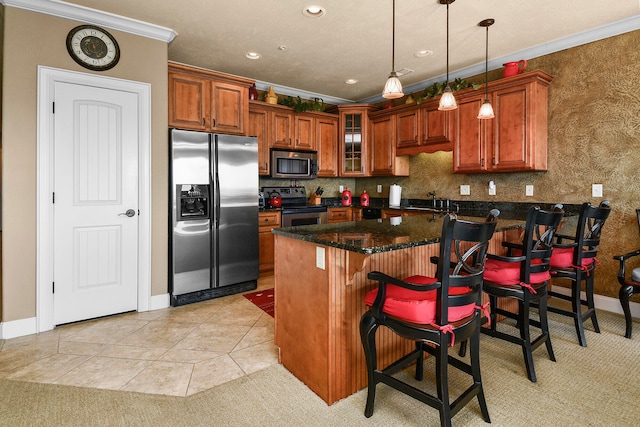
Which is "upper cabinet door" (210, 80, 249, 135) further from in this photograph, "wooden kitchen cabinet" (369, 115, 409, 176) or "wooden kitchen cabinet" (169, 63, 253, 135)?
"wooden kitchen cabinet" (369, 115, 409, 176)

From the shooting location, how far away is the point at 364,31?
3.42 meters

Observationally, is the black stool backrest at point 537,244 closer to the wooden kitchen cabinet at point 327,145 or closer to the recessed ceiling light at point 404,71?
the recessed ceiling light at point 404,71

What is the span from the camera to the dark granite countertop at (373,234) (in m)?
1.64

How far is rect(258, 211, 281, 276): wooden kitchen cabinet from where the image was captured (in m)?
4.57

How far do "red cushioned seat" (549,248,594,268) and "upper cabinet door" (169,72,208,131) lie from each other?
3.52m

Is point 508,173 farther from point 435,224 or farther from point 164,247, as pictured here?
point 164,247

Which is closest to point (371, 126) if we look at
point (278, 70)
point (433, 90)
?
point (433, 90)

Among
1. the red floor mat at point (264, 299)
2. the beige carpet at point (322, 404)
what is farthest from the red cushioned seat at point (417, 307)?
the red floor mat at point (264, 299)

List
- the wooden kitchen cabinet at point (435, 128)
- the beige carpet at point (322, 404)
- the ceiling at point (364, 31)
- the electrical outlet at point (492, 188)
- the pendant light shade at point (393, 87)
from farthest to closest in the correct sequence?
the wooden kitchen cabinet at point (435, 128) < the electrical outlet at point (492, 188) < the ceiling at point (364, 31) < the pendant light shade at point (393, 87) < the beige carpet at point (322, 404)

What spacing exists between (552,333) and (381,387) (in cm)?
167

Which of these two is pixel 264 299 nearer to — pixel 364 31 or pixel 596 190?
pixel 364 31

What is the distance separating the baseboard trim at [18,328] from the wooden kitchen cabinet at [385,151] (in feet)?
14.5

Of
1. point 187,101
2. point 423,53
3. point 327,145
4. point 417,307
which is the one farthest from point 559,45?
point 187,101

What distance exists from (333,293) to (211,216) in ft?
7.45
